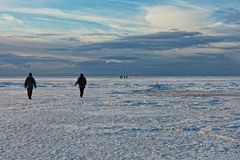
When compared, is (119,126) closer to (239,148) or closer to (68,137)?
(68,137)

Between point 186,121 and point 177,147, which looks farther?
point 186,121

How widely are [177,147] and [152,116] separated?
642cm

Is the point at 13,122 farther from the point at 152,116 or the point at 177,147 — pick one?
the point at 177,147

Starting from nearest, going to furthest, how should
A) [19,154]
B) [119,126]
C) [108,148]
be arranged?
1. [19,154]
2. [108,148]
3. [119,126]

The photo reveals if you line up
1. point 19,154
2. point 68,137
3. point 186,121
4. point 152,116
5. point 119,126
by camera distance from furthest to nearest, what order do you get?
point 152,116 < point 186,121 < point 119,126 < point 68,137 < point 19,154

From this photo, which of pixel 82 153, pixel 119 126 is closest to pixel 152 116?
pixel 119 126

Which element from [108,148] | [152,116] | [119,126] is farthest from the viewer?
[152,116]

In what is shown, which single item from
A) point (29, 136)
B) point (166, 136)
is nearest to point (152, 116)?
point (166, 136)

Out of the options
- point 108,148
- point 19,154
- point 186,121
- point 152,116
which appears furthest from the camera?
point 152,116

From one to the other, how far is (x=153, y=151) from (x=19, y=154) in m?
2.77

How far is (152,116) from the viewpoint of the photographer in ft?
50.8

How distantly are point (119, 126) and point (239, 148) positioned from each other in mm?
4458

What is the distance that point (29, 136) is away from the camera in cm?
1045

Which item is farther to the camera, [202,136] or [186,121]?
[186,121]
